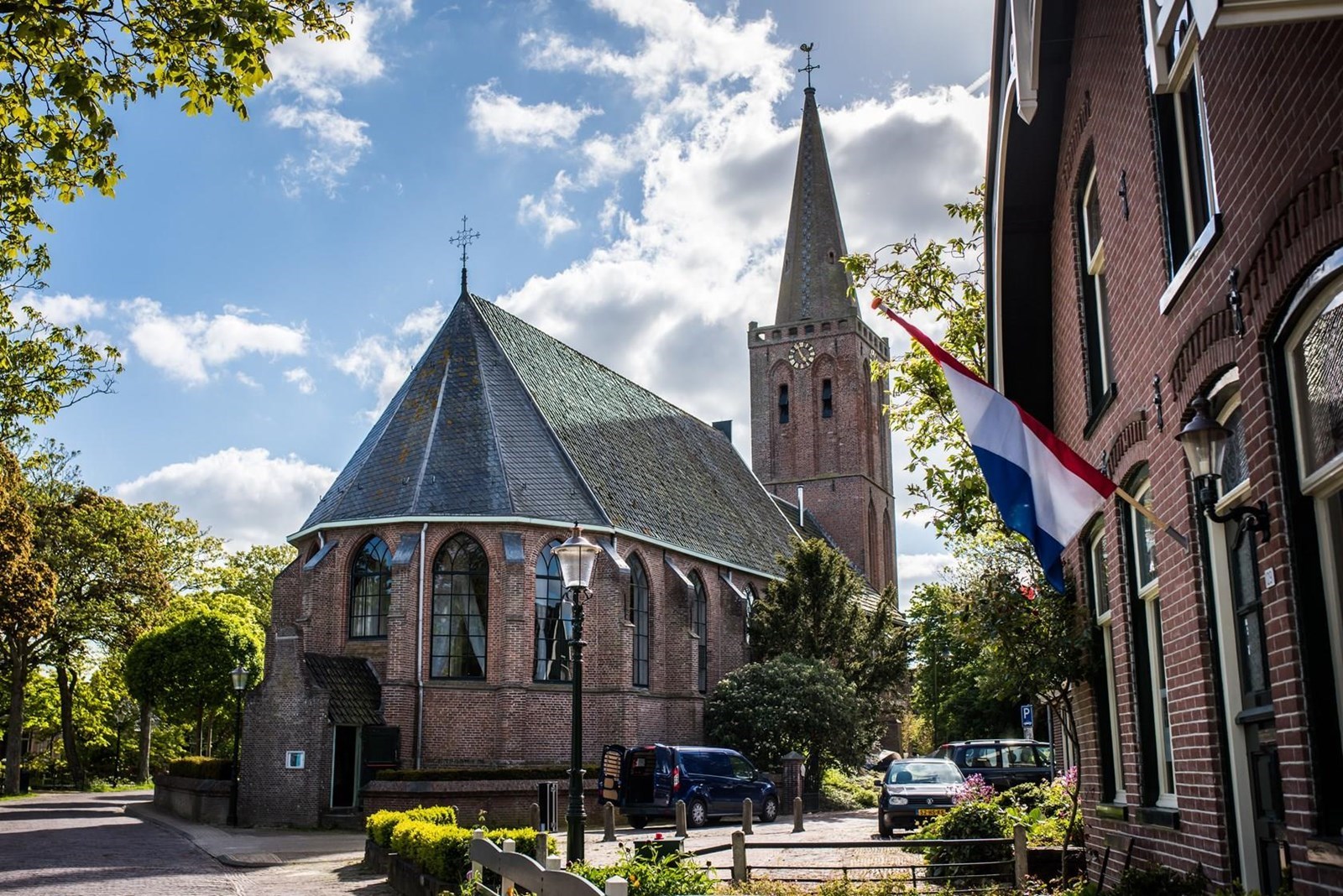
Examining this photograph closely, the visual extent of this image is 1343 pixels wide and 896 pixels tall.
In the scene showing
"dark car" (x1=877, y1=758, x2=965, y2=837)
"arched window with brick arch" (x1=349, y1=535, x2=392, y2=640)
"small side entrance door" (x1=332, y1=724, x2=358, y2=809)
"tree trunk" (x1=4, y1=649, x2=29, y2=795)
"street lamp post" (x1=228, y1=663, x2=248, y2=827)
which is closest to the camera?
"dark car" (x1=877, y1=758, x2=965, y2=837)

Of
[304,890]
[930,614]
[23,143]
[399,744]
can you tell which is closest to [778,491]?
[930,614]

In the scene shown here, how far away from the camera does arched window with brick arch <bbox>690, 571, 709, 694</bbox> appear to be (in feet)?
119

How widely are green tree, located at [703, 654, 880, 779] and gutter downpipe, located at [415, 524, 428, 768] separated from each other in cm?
885

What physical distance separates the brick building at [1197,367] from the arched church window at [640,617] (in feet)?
75.3

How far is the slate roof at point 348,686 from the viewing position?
27766mm

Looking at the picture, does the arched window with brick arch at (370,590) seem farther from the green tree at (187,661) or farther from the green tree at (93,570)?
the green tree at (93,570)

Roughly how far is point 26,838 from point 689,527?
19981mm

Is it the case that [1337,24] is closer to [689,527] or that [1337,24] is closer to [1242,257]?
[1242,257]

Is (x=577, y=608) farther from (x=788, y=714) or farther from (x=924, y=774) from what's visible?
(x=788, y=714)

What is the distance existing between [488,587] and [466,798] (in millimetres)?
5991

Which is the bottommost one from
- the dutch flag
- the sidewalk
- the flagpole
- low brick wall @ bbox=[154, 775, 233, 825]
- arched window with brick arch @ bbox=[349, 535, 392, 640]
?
the sidewalk

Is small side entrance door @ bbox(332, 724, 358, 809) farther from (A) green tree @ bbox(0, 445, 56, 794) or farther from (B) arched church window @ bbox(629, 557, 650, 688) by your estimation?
(A) green tree @ bbox(0, 445, 56, 794)

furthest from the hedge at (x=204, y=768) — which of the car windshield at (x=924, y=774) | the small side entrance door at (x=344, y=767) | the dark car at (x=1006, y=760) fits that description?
the dark car at (x=1006, y=760)

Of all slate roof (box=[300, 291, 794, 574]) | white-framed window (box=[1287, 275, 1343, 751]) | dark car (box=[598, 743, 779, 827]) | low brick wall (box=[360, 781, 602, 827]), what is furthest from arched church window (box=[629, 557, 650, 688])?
white-framed window (box=[1287, 275, 1343, 751])
